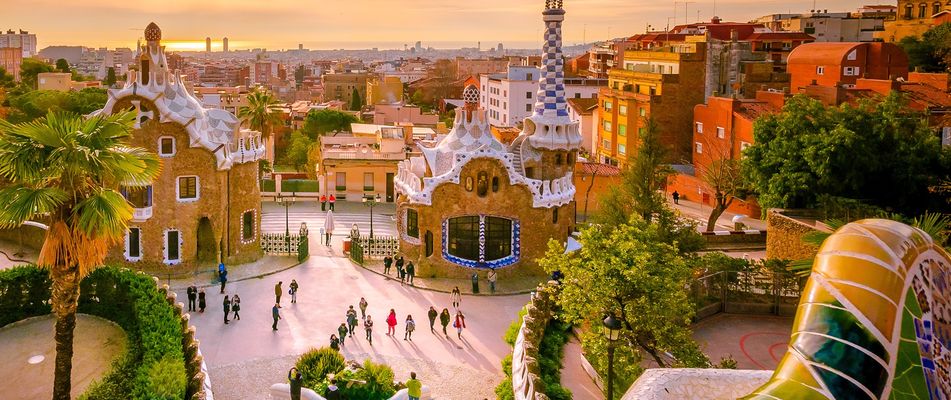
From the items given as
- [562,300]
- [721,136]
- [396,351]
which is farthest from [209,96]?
[562,300]

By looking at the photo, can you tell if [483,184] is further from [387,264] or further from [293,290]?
[293,290]

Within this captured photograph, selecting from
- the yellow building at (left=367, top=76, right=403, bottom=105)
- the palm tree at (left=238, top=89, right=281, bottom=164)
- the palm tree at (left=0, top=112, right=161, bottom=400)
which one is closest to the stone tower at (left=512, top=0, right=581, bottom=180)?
the palm tree at (left=0, top=112, right=161, bottom=400)

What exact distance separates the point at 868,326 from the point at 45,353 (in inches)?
883

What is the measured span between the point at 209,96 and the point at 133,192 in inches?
2360

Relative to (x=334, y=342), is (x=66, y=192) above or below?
above

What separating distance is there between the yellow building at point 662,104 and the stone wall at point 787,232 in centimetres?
2213

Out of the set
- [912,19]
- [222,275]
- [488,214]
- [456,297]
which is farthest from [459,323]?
[912,19]

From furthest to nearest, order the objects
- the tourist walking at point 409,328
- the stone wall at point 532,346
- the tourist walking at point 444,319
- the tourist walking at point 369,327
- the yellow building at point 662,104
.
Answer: the yellow building at point 662,104
the tourist walking at point 444,319
the tourist walking at point 409,328
the tourist walking at point 369,327
the stone wall at point 532,346

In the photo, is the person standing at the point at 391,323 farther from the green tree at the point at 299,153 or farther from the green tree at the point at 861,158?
the green tree at the point at 299,153

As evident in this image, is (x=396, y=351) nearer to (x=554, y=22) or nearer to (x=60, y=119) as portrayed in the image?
(x=60, y=119)

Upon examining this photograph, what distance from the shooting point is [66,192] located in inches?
729

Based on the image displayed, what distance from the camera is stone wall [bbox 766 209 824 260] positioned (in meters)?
33.4

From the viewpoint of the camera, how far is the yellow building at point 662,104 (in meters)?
59.3

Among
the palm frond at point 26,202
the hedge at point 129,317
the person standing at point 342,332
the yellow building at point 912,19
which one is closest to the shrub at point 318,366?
the hedge at point 129,317
